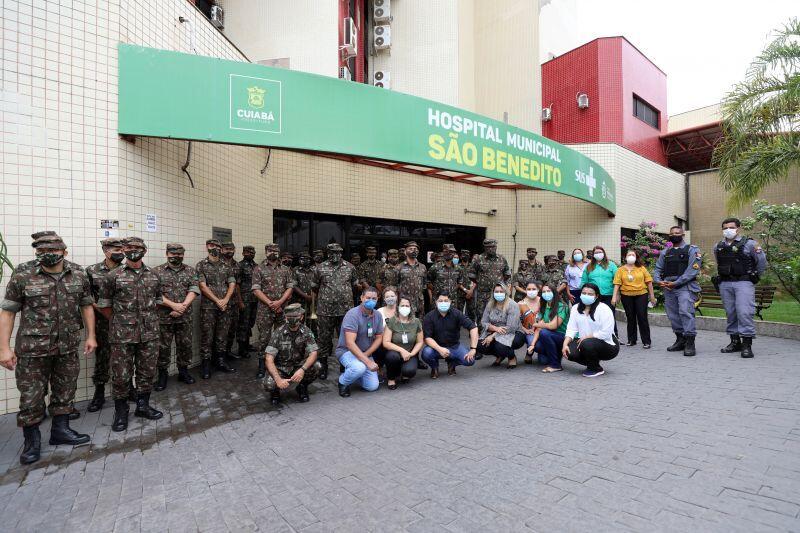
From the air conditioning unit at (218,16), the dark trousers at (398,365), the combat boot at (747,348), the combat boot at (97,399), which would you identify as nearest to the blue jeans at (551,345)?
the dark trousers at (398,365)

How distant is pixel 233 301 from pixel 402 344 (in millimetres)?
2738

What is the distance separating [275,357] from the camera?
4.52 meters

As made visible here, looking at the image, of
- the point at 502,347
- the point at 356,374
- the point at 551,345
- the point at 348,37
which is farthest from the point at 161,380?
the point at 348,37

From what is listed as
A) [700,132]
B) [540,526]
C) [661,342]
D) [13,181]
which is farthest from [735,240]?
[700,132]

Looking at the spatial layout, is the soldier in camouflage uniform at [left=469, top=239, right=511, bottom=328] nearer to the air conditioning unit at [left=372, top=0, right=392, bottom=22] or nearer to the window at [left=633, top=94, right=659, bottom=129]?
the air conditioning unit at [left=372, top=0, right=392, bottom=22]

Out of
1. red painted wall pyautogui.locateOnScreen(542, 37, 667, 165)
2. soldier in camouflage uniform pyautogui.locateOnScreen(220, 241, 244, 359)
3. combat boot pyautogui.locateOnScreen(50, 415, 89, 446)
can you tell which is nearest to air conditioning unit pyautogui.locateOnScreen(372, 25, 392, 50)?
red painted wall pyautogui.locateOnScreen(542, 37, 667, 165)

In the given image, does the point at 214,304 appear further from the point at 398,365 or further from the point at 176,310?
the point at 398,365

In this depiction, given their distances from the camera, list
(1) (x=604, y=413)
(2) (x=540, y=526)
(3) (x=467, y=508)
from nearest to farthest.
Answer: (2) (x=540, y=526), (3) (x=467, y=508), (1) (x=604, y=413)

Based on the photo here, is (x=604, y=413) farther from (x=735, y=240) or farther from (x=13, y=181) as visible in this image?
(x=13, y=181)

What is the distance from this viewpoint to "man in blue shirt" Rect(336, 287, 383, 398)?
4672 mm

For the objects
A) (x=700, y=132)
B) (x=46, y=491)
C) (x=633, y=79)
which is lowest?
(x=46, y=491)

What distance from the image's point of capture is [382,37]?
1251cm

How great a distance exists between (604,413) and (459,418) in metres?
1.32

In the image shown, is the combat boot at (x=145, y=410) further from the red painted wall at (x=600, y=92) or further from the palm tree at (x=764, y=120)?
the red painted wall at (x=600, y=92)
